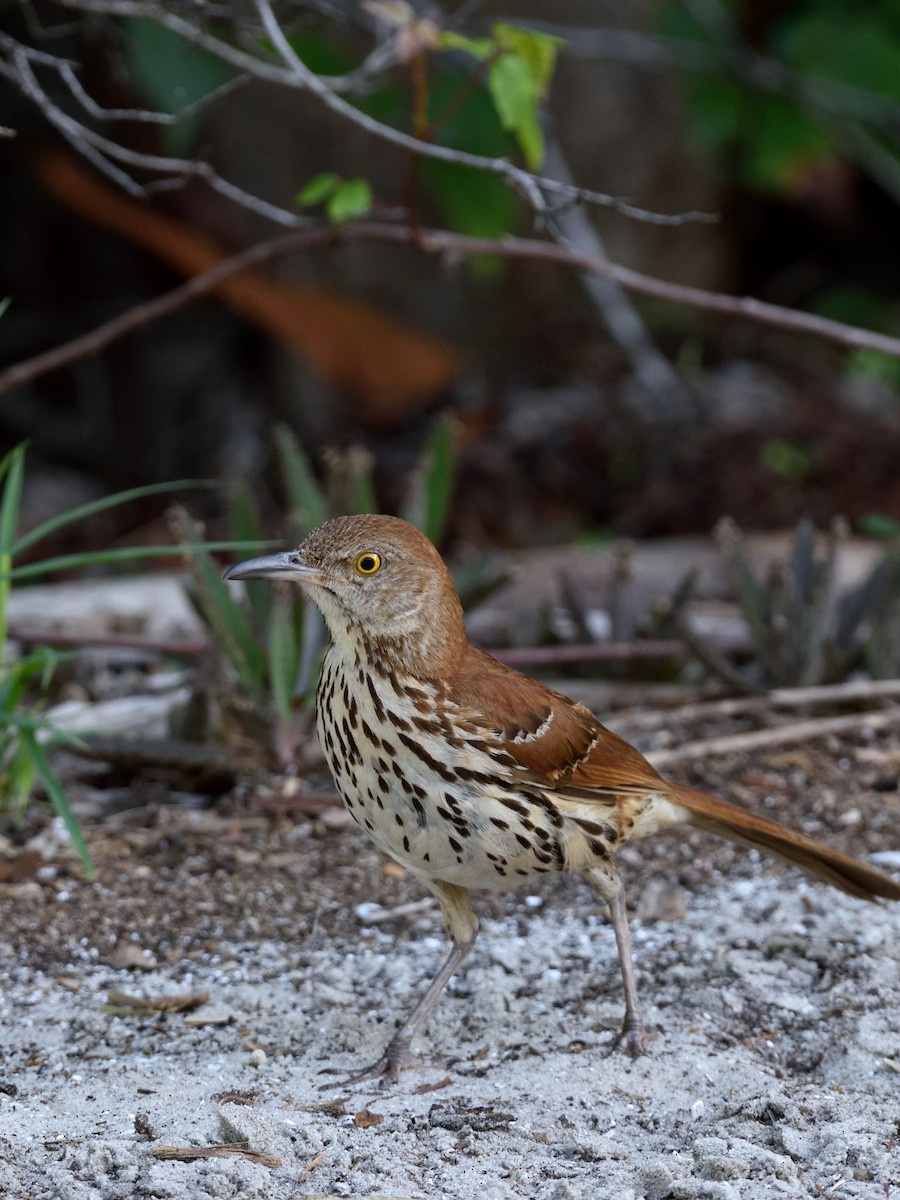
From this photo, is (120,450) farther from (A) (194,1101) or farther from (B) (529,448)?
(A) (194,1101)

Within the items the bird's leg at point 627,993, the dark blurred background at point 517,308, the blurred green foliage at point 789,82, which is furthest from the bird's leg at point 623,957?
the blurred green foliage at point 789,82

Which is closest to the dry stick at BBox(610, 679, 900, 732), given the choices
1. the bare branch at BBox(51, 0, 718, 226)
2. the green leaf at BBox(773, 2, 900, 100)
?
the bare branch at BBox(51, 0, 718, 226)

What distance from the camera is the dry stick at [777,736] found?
430cm

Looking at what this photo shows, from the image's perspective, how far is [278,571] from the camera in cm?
305

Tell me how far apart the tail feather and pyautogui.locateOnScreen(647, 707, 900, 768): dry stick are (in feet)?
2.91

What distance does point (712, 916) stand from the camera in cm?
362

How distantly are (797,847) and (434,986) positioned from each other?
86 cm

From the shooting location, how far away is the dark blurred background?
717 cm

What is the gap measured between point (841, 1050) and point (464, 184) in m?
4.28

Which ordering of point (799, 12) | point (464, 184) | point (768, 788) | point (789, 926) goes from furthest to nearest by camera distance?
point (799, 12), point (464, 184), point (768, 788), point (789, 926)

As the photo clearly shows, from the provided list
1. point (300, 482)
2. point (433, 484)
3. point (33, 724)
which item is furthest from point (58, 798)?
point (433, 484)

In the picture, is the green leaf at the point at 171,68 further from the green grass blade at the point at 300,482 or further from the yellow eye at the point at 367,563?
the yellow eye at the point at 367,563

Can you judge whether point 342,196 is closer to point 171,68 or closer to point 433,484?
point 433,484

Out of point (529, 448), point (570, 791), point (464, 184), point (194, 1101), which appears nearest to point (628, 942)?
point (570, 791)
